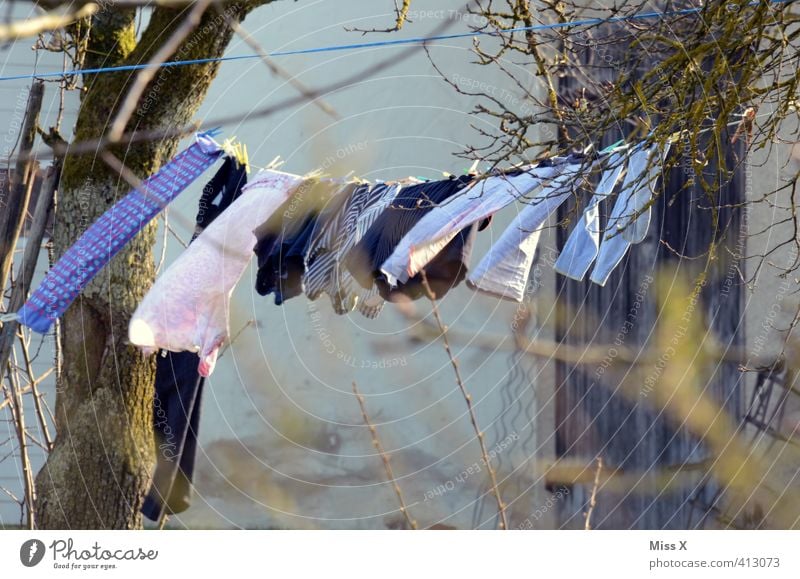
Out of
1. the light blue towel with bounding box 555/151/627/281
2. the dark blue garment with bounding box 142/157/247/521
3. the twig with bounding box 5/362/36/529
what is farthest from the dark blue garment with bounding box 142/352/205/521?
the light blue towel with bounding box 555/151/627/281

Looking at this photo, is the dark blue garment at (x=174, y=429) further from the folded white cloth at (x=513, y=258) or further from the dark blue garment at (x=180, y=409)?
the folded white cloth at (x=513, y=258)

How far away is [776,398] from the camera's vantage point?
4230 millimetres

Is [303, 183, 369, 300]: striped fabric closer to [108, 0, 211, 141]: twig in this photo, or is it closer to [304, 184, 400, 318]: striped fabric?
[304, 184, 400, 318]: striped fabric

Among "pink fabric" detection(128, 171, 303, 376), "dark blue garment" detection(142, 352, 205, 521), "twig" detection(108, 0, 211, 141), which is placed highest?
"twig" detection(108, 0, 211, 141)

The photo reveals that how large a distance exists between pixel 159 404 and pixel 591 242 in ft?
4.24

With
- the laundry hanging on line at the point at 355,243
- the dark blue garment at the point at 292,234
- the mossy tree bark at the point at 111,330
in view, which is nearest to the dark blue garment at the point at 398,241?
the laundry hanging on line at the point at 355,243

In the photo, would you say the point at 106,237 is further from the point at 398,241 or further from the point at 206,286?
the point at 398,241

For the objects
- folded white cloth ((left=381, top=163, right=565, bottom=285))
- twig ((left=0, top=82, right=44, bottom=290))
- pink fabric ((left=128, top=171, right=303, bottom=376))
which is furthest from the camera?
twig ((left=0, top=82, right=44, bottom=290))

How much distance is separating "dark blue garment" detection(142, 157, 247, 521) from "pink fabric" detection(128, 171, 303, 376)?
0.36ft

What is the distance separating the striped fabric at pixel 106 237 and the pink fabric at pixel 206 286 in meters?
0.15

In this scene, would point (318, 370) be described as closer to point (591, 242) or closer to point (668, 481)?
point (668, 481)

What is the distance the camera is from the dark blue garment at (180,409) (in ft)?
10.9

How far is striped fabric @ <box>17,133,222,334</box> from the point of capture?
318 cm

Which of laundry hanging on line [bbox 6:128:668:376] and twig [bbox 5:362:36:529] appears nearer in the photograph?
laundry hanging on line [bbox 6:128:668:376]
